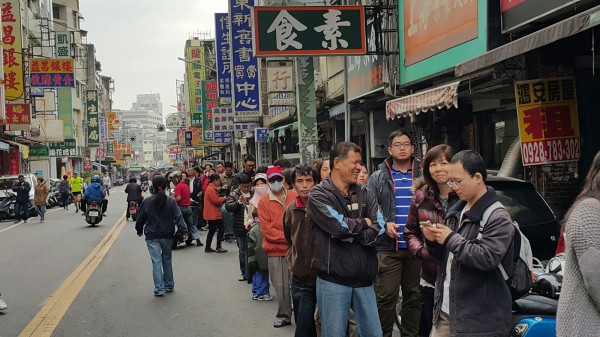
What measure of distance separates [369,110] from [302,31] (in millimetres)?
4730

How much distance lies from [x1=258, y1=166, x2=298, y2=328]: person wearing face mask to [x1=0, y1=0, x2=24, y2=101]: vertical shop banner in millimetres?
23130

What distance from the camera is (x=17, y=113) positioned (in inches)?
1139

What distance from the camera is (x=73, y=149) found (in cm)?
4988

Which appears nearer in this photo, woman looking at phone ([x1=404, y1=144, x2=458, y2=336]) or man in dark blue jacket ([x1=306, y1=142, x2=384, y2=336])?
man in dark blue jacket ([x1=306, y1=142, x2=384, y2=336])

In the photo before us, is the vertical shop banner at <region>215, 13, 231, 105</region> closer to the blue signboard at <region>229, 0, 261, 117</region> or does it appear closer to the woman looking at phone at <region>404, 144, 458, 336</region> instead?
the blue signboard at <region>229, 0, 261, 117</region>

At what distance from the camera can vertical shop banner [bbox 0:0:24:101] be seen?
26719 millimetres

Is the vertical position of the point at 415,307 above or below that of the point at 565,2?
below

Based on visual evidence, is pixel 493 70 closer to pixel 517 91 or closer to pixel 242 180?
pixel 517 91

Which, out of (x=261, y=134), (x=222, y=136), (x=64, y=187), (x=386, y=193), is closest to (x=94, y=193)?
(x=261, y=134)

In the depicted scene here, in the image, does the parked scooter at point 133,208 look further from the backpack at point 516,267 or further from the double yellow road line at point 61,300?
the backpack at point 516,267

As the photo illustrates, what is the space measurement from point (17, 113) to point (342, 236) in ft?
92.8

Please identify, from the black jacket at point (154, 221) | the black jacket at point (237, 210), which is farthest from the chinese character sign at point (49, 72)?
the black jacket at point (154, 221)

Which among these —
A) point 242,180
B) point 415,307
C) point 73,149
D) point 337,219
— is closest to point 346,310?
point 337,219

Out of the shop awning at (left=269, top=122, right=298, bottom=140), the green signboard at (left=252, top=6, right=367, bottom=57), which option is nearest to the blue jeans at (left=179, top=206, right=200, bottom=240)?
the green signboard at (left=252, top=6, right=367, bottom=57)
